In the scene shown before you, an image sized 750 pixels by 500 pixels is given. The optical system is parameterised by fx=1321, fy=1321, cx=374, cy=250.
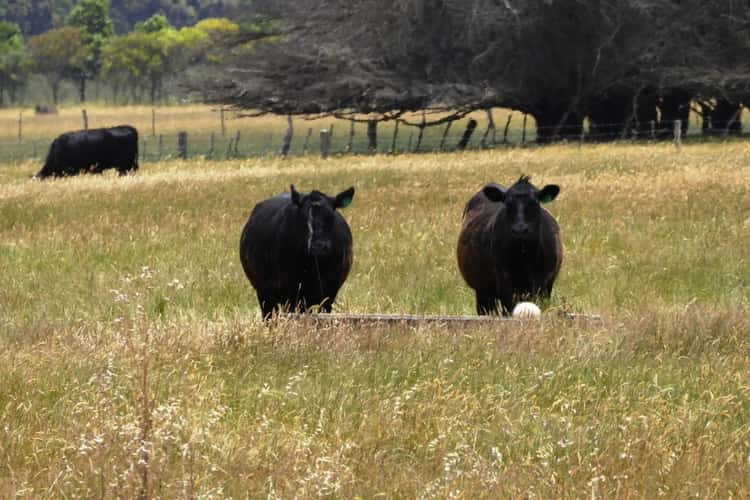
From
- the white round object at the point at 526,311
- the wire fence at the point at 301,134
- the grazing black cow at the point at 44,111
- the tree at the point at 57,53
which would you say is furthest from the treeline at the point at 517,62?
the tree at the point at 57,53

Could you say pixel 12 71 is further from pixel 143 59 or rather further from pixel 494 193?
pixel 494 193

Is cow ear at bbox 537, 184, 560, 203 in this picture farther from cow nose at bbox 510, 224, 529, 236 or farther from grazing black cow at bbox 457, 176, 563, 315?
cow nose at bbox 510, 224, 529, 236

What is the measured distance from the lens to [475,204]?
39.8ft

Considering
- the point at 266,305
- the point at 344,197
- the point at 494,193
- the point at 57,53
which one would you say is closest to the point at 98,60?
the point at 57,53

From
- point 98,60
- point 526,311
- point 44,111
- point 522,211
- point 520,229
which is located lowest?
point 44,111

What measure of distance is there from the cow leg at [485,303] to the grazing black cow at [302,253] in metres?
1.26

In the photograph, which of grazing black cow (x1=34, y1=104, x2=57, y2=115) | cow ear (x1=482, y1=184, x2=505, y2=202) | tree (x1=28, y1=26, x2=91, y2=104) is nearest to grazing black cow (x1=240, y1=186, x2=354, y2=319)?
cow ear (x1=482, y1=184, x2=505, y2=202)

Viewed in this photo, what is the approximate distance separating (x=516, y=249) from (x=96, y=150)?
25704 mm

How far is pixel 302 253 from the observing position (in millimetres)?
10336

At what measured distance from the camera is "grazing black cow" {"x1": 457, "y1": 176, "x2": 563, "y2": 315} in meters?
10.2

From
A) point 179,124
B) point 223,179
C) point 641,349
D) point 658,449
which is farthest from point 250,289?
point 179,124

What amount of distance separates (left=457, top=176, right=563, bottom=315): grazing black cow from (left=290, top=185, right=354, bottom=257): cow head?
1.31m

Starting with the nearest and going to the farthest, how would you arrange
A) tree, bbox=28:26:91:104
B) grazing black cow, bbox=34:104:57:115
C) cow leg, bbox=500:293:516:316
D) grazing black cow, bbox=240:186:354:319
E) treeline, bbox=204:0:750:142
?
grazing black cow, bbox=240:186:354:319, cow leg, bbox=500:293:516:316, treeline, bbox=204:0:750:142, grazing black cow, bbox=34:104:57:115, tree, bbox=28:26:91:104

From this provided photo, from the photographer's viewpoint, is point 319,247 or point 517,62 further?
point 517,62
